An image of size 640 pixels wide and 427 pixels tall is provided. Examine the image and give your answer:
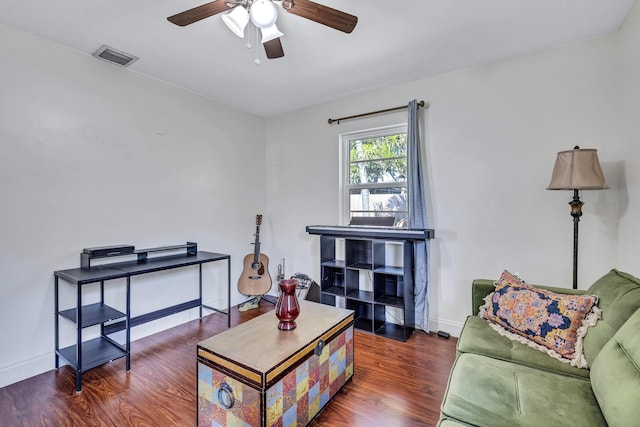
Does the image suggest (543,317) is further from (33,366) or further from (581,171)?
(33,366)

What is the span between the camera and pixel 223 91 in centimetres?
325

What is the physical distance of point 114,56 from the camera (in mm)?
2469

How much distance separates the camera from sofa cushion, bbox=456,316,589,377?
1440mm

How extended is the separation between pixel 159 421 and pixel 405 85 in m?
3.32

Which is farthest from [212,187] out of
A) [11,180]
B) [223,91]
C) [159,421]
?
[159,421]

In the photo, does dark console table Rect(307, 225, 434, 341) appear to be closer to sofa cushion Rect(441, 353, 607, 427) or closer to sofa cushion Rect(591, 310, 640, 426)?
sofa cushion Rect(441, 353, 607, 427)

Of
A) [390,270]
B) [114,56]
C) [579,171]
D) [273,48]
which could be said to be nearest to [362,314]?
[390,270]

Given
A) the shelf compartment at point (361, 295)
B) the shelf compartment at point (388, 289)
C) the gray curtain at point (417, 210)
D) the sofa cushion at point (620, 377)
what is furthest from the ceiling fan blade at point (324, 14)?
the shelf compartment at point (361, 295)

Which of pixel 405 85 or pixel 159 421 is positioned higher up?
pixel 405 85

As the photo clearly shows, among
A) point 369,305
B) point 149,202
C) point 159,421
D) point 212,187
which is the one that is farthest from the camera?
point 212,187

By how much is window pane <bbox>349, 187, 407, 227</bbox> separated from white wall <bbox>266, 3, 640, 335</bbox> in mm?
320

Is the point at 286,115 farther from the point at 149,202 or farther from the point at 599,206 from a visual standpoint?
the point at 599,206

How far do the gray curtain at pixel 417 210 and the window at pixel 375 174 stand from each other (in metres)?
0.22

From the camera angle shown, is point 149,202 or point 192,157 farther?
point 192,157
